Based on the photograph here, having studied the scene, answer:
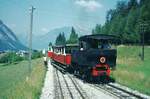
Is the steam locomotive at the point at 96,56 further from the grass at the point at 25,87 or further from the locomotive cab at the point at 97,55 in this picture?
the grass at the point at 25,87

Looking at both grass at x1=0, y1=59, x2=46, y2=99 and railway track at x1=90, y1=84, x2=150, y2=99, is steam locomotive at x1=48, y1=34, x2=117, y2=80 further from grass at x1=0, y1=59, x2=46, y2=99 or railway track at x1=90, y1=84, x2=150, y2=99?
grass at x1=0, y1=59, x2=46, y2=99

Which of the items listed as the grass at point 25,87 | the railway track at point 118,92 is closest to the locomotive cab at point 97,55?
the railway track at point 118,92

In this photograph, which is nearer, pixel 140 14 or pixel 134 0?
pixel 140 14

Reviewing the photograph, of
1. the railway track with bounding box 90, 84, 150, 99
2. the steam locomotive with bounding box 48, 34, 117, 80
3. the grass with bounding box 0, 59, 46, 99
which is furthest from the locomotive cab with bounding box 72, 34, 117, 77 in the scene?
the grass with bounding box 0, 59, 46, 99

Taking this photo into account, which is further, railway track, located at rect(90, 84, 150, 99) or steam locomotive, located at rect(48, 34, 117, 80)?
steam locomotive, located at rect(48, 34, 117, 80)

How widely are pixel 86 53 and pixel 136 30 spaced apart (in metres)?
66.8

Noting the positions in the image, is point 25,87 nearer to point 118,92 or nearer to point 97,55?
point 97,55

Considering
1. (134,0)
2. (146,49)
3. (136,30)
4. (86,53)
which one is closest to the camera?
(86,53)

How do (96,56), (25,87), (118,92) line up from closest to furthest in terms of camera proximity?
1. (118,92)
2. (25,87)
3. (96,56)

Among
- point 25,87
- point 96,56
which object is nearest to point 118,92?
point 96,56

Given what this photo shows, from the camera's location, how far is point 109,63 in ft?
94.7

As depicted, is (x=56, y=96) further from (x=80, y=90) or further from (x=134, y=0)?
(x=134, y=0)

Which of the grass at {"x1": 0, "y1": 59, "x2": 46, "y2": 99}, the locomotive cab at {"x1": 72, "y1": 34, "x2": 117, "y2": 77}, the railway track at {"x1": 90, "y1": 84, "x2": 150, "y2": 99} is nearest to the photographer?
the railway track at {"x1": 90, "y1": 84, "x2": 150, "y2": 99}

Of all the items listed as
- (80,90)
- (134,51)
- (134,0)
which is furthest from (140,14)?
(80,90)
